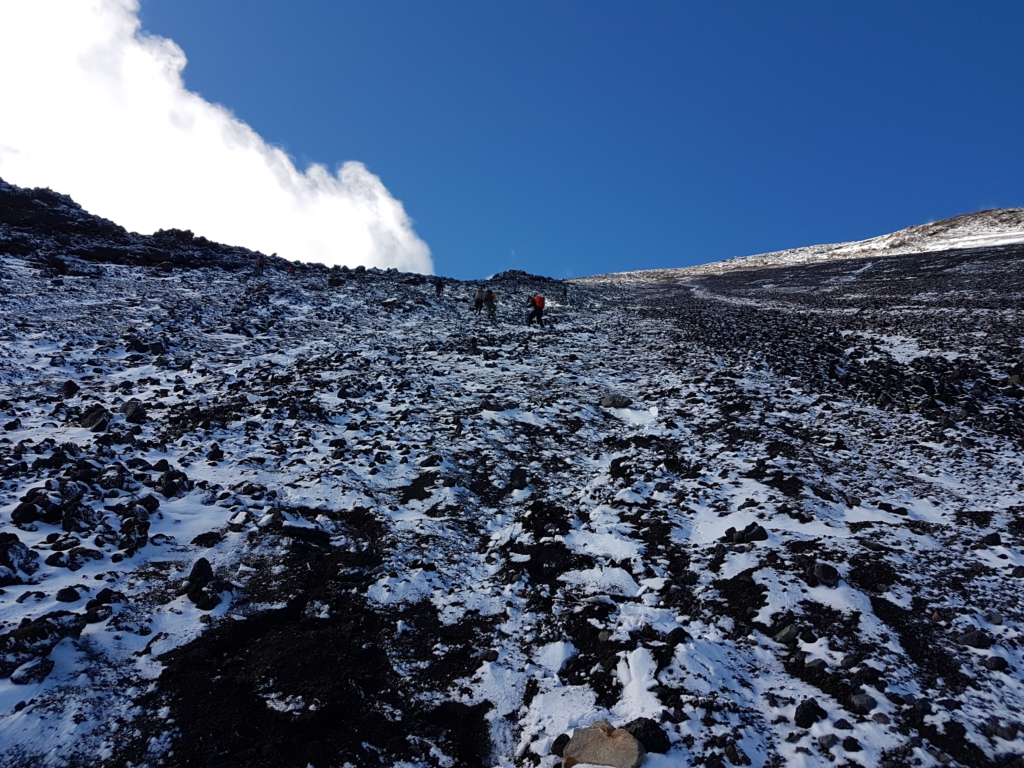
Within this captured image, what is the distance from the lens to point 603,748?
4016 mm

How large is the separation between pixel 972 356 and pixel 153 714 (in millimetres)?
18001

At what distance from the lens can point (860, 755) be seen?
3.82m

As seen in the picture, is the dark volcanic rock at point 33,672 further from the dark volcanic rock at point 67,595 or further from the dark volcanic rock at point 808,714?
the dark volcanic rock at point 808,714

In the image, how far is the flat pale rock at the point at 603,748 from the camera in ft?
12.8

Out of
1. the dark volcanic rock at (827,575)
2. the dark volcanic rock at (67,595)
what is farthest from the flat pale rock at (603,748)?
the dark volcanic rock at (67,595)

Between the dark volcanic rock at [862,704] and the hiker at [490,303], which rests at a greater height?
the hiker at [490,303]

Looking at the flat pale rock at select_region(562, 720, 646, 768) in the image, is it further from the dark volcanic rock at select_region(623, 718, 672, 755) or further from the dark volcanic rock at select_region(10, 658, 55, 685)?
the dark volcanic rock at select_region(10, 658, 55, 685)

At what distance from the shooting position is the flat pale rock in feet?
12.8

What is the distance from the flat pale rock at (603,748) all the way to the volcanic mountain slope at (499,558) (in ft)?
0.63

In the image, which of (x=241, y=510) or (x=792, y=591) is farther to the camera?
(x=241, y=510)

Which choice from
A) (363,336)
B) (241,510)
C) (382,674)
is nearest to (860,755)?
(382,674)

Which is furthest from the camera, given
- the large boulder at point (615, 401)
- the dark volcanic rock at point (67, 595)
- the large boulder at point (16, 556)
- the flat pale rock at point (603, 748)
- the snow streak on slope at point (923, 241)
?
the snow streak on slope at point (923, 241)

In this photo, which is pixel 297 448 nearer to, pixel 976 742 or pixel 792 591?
pixel 792 591

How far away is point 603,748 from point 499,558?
117 inches
